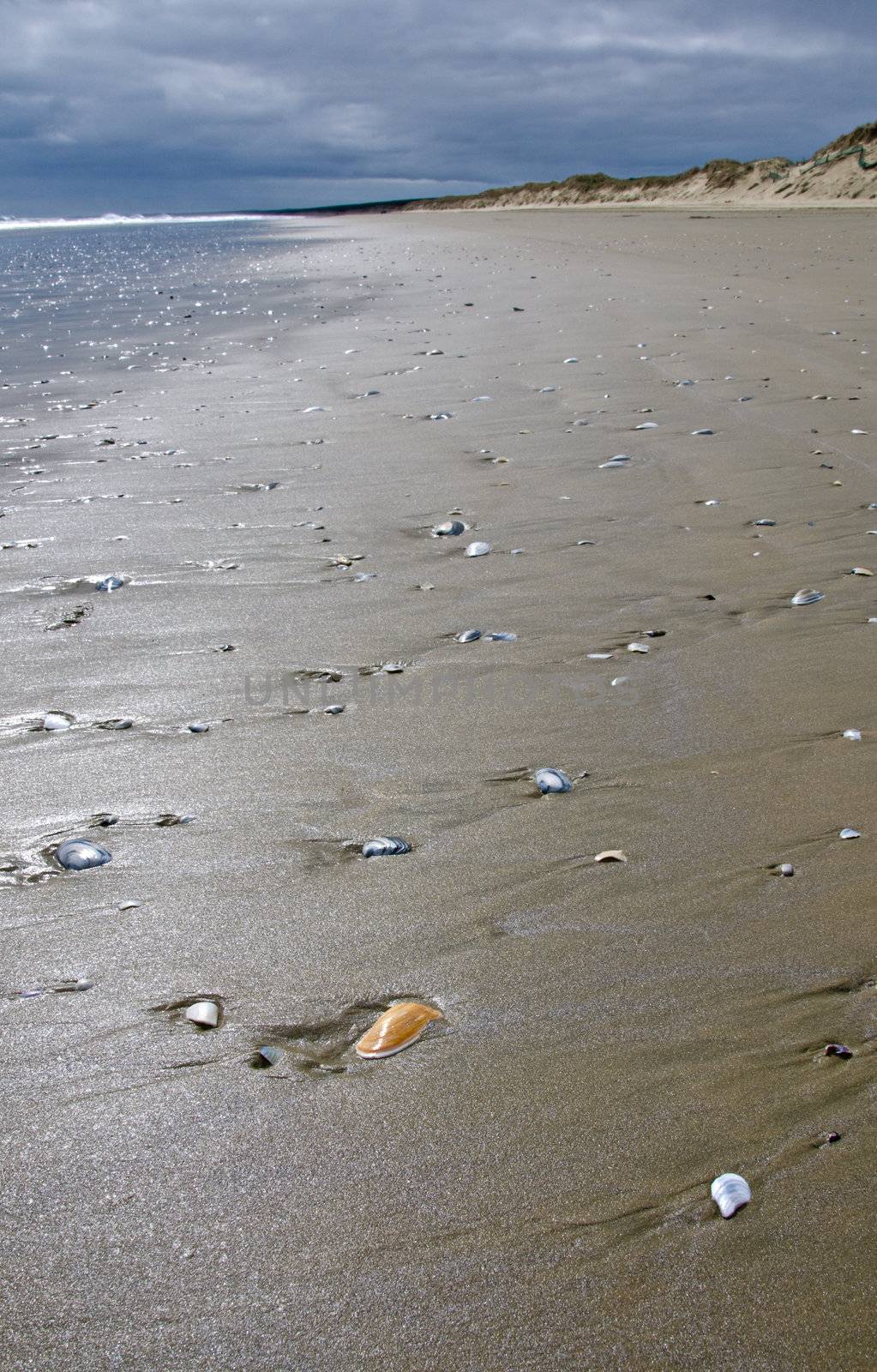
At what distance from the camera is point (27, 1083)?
1.76 m

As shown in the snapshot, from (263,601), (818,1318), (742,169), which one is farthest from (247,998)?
(742,169)

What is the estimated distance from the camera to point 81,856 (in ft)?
7.82

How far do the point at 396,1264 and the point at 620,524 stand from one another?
370cm

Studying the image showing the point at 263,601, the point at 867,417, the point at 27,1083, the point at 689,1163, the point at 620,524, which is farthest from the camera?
the point at 867,417

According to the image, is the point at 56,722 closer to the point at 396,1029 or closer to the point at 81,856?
the point at 81,856

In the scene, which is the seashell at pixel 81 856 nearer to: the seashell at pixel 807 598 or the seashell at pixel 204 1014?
the seashell at pixel 204 1014

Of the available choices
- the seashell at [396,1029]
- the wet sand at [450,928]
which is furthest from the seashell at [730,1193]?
the seashell at [396,1029]

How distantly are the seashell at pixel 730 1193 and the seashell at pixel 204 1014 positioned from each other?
0.88 m

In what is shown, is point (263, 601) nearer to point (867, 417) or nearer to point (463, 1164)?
point (463, 1164)

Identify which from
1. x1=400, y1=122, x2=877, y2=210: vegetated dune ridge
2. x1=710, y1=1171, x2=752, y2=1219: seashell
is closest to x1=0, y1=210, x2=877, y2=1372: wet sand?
x1=710, y1=1171, x2=752, y2=1219: seashell

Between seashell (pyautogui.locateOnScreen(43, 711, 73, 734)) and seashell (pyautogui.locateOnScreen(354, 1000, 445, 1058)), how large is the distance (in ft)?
5.22

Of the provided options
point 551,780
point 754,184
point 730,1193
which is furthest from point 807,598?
point 754,184

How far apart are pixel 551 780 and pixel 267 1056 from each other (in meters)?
1.11

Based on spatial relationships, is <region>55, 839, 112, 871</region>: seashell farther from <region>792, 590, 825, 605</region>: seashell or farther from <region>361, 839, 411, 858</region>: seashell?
<region>792, 590, 825, 605</region>: seashell
